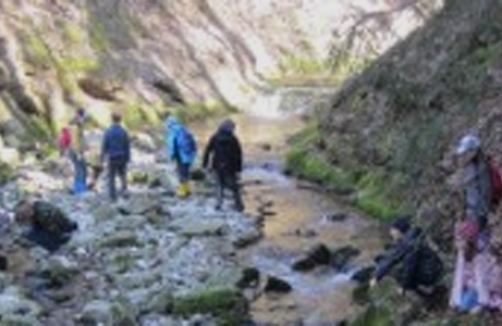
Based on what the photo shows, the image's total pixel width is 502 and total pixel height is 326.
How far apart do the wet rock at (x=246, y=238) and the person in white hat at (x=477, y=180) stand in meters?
11.0

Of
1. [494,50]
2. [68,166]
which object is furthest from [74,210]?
[494,50]

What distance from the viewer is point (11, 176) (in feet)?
104

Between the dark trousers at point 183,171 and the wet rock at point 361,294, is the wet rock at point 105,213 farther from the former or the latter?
the wet rock at point 361,294

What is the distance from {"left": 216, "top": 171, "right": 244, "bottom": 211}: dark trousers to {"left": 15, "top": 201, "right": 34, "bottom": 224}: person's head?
4792 mm

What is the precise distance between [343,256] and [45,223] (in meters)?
7.03

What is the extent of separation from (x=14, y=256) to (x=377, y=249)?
296 inches

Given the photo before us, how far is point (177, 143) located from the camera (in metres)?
28.7

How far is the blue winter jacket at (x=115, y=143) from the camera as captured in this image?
90.7 ft

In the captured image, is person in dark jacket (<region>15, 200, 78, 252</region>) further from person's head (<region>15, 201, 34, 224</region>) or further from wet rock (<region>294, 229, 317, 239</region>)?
wet rock (<region>294, 229, 317, 239</region>)

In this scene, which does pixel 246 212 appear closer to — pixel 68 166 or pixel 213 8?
pixel 68 166

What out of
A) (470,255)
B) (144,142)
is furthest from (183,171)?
(470,255)

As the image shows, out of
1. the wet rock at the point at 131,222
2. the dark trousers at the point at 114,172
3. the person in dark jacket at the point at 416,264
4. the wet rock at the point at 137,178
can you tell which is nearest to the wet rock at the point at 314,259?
the wet rock at the point at 131,222

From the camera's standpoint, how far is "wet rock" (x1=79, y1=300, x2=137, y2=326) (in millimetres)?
17719

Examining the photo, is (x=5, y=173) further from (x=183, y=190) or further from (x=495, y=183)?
(x=495, y=183)
